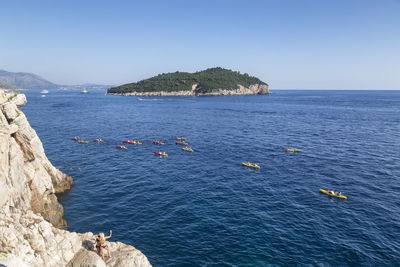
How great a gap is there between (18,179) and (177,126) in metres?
75.3

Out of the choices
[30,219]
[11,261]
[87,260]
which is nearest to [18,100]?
[30,219]

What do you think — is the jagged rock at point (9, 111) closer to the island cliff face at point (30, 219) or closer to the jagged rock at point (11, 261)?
the island cliff face at point (30, 219)

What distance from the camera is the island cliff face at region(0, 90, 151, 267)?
1672cm

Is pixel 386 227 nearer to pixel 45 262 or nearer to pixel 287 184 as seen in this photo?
pixel 287 184

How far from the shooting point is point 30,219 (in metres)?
19.2

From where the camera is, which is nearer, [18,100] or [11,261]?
[11,261]

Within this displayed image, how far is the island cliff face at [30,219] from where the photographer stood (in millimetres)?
16719

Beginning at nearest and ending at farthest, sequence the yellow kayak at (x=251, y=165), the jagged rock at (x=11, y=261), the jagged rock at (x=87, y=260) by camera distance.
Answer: the jagged rock at (x=11, y=261), the jagged rock at (x=87, y=260), the yellow kayak at (x=251, y=165)

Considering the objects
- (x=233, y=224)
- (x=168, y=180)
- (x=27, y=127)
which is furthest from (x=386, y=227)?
(x=27, y=127)

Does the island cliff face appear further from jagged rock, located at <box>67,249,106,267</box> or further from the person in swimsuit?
the person in swimsuit

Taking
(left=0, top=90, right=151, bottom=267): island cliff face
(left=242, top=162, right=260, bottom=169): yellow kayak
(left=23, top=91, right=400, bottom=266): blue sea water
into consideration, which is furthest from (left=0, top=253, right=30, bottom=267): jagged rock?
(left=242, top=162, right=260, bottom=169): yellow kayak

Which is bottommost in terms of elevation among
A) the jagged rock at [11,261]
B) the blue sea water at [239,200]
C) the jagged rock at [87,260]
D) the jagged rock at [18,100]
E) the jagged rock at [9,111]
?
the blue sea water at [239,200]

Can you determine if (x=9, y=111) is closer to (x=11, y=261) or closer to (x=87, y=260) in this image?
(x=11, y=261)

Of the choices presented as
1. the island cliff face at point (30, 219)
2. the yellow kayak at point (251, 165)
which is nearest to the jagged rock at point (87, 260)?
the island cliff face at point (30, 219)
